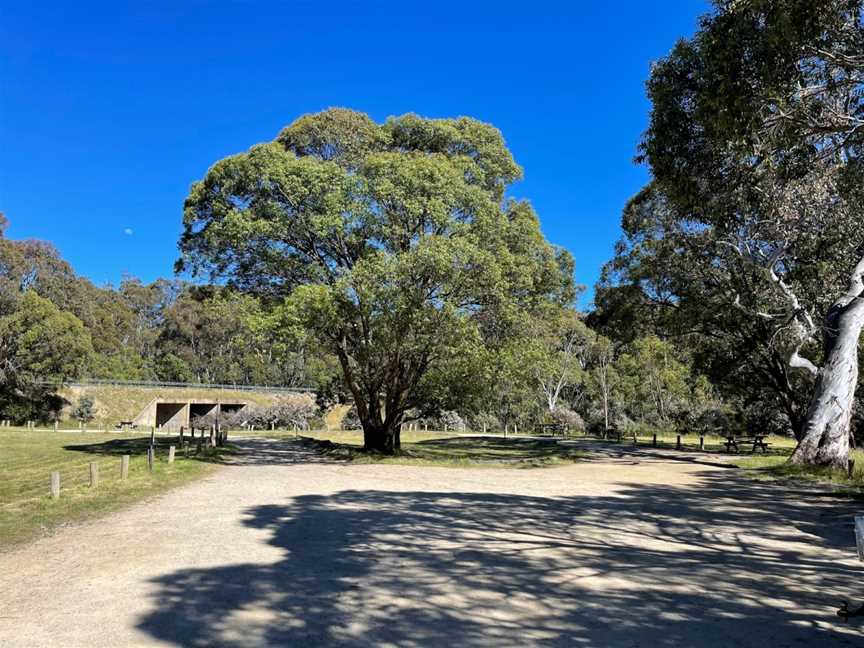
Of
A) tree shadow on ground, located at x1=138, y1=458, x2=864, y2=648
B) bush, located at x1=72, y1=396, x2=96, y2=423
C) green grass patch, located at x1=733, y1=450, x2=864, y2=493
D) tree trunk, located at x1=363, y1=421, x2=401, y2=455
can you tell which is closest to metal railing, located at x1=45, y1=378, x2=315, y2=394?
bush, located at x1=72, y1=396, x2=96, y2=423

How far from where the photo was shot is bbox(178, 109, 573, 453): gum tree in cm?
1705

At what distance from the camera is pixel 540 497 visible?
11.3 metres

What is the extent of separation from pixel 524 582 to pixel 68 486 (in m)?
10.2

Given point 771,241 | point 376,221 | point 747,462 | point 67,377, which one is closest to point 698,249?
point 771,241

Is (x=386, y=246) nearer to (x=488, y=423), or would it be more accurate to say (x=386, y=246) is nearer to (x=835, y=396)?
(x=835, y=396)

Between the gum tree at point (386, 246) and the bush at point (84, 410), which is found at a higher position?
the gum tree at point (386, 246)

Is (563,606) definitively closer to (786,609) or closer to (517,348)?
(786,609)

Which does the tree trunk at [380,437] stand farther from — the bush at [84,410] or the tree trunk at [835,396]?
the bush at [84,410]

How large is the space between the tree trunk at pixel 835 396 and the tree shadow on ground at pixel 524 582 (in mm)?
6814

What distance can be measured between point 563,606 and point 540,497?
654 centimetres

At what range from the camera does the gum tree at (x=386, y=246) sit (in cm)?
1705

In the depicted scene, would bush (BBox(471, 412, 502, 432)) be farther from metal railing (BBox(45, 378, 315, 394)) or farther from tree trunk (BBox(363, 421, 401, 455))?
tree trunk (BBox(363, 421, 401, 455))

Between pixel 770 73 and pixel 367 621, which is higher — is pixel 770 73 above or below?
above

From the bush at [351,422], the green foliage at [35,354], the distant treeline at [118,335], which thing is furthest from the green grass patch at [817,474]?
the green foliage at [35,354]
